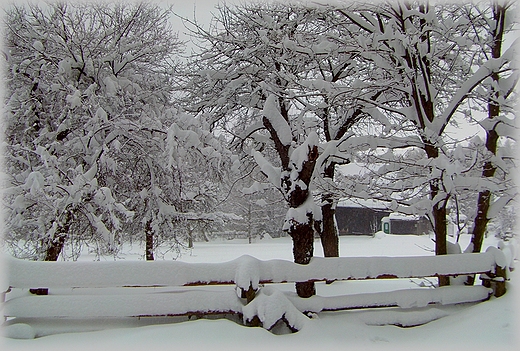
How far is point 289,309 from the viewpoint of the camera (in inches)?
180

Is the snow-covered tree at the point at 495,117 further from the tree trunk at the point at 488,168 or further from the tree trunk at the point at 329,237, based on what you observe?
the tree trunk at the point at 329,237

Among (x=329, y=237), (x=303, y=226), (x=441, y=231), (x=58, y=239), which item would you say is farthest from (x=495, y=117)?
(x=58, y=239)

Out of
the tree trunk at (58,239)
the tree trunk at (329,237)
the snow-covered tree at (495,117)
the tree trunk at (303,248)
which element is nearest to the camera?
the tree trunk at (303,248)

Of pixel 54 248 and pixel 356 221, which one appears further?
pixel 356 221

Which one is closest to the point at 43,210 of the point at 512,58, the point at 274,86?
the point at 274,86

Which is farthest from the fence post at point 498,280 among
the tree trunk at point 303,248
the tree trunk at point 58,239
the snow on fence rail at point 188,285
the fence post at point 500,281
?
the tree trunk at point 58,239

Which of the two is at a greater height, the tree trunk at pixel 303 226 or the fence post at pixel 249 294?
the tree trunk at pixel 303 226

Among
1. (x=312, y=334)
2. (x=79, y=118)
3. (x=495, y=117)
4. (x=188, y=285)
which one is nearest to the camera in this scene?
(x=312, y=334)

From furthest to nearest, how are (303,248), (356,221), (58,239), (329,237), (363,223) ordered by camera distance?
(363,223)
(356,221)
(329,237)
(58,239)
(303,248)

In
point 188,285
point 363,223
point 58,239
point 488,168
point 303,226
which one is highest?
point 488,168

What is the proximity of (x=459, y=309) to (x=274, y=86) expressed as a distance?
545 centimetres

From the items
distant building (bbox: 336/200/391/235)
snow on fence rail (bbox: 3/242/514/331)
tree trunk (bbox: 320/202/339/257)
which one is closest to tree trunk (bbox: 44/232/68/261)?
snow on fence rail (bbox: 3/242/514/331)

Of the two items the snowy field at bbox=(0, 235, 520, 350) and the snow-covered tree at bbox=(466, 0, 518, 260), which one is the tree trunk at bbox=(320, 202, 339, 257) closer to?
the snow-covered tree at bbox=(466, 0, 518, 260)

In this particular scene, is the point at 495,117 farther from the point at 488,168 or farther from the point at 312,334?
the point at 312,334
